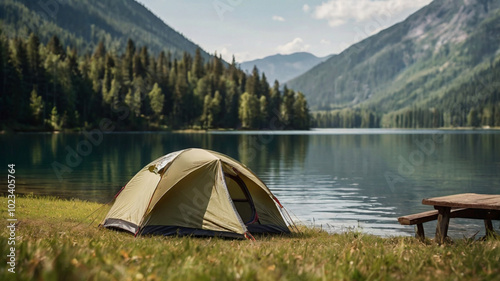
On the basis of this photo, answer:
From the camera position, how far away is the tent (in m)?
14.1

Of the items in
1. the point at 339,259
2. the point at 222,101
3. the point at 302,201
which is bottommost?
the point at 302,201

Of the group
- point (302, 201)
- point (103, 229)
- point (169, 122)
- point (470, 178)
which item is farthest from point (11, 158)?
point (169, 122)

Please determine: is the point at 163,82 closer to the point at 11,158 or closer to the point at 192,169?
the point at 11,158

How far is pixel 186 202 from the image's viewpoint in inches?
567

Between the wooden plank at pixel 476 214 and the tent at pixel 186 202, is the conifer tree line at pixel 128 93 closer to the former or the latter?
the tent at pixel 186 202

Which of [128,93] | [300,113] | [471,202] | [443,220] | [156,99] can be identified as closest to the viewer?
[471,202]

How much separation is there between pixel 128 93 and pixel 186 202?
13490cm

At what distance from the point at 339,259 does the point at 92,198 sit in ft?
66.1

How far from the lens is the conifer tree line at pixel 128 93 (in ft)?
364

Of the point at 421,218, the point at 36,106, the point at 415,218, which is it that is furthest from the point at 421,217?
the point at 36,106

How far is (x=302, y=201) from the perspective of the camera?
82.3 feet

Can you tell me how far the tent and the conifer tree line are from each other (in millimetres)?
100689

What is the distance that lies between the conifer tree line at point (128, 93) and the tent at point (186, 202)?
10069 centimetres

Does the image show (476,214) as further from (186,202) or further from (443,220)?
(186,202)
